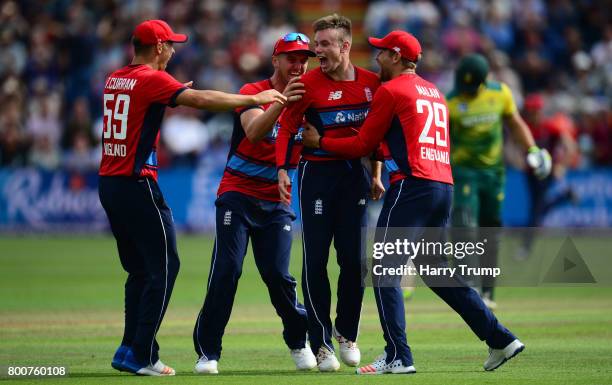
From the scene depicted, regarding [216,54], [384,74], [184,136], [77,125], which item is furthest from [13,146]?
[384,74]

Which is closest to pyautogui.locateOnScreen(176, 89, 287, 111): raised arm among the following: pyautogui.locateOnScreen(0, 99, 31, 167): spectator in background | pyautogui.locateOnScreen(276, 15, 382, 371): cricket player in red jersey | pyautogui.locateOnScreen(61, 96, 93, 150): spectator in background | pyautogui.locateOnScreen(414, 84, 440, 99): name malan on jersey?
pyautogui.locateOnScreen(276, 15, 382, 371): cricket player in red jersey

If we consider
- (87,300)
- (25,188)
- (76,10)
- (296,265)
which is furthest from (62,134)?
(87,300)

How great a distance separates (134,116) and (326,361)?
256 centimetres

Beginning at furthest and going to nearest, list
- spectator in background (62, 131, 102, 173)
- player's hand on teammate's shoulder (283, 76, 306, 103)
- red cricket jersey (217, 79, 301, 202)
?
A: spectator in background (62, 131, 102, 173) < red cricket jersey (217, 79, 301, 202) < player's hand on teammate's shoulder (283, 76, 306, 103)

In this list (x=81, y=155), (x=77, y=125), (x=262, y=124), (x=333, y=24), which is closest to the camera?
(x=262, y=124)

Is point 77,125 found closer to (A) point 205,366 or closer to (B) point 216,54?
(B) point 216,54

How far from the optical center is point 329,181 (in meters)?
10.5

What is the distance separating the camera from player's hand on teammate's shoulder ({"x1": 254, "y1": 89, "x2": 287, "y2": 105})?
9.88 metres

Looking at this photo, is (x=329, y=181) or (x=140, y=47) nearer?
(x=140, y=47)

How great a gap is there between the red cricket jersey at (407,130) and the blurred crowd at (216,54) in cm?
1822

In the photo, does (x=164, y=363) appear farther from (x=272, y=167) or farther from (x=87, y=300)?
(x=87, y=300)

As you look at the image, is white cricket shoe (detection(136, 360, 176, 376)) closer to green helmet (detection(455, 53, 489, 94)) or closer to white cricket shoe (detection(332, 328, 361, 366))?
white cricket shoe (detection(332, 328, 361, 366))

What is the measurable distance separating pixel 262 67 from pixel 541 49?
273 inches

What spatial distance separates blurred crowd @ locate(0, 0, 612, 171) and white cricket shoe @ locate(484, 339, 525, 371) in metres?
18.3
